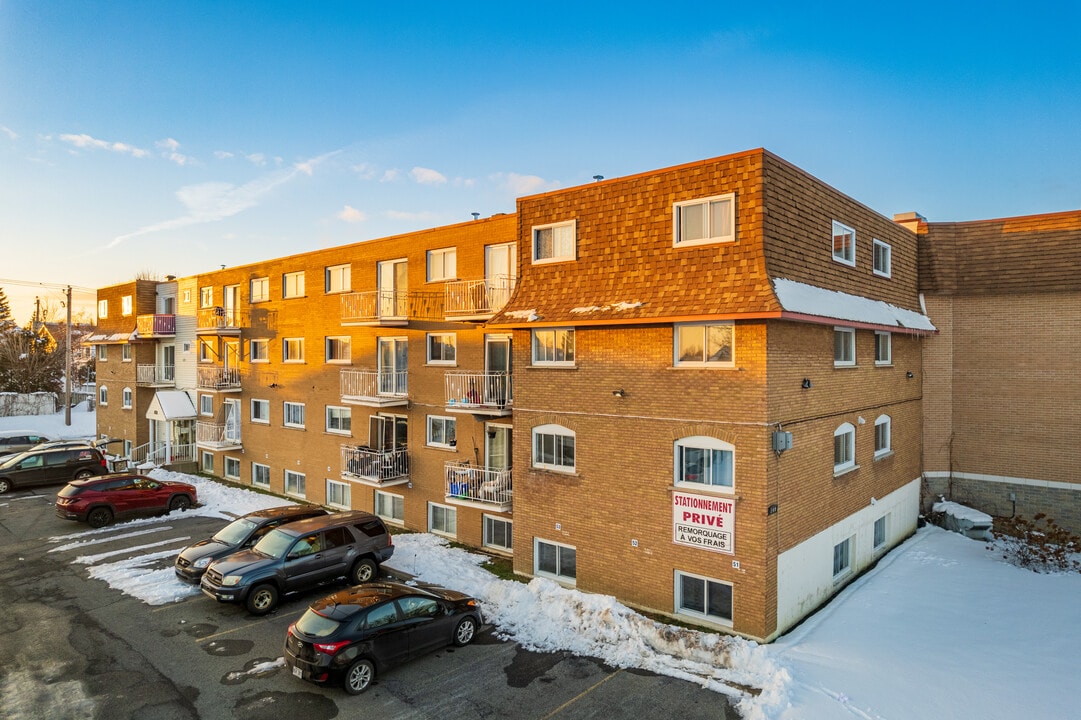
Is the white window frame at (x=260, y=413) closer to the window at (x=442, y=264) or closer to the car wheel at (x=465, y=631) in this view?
the window at (x=442, y=264)

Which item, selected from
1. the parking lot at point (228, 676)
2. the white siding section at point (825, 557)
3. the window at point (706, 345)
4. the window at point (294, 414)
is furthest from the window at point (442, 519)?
the white siding section at point (825, 557)

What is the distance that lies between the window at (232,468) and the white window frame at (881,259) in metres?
27.3

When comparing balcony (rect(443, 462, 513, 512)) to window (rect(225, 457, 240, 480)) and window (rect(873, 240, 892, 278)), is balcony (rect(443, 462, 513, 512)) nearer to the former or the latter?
window (rect(873, 240, 892, 278))

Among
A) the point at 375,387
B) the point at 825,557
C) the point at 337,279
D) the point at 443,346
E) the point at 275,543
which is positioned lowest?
the point at 825,557

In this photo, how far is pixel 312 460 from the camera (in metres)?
24.8

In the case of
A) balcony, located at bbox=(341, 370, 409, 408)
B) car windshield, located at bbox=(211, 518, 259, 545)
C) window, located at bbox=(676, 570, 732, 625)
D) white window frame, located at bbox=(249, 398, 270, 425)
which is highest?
balcony, located at bbox=(341, 370, 409, 408)

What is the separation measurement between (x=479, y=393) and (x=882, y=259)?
12292 millimetres

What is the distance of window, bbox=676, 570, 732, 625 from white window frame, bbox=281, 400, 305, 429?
17.6 m

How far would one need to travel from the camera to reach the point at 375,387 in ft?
71.7

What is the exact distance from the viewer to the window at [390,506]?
21656 millimetres

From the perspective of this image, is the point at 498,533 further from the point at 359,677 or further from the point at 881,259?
the point at 881,259

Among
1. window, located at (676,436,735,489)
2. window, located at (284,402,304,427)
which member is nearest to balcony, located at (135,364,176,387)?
window, located at (284,402,304,427)

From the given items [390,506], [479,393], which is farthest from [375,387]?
[479,393]

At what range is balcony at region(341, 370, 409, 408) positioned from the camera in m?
20.6
